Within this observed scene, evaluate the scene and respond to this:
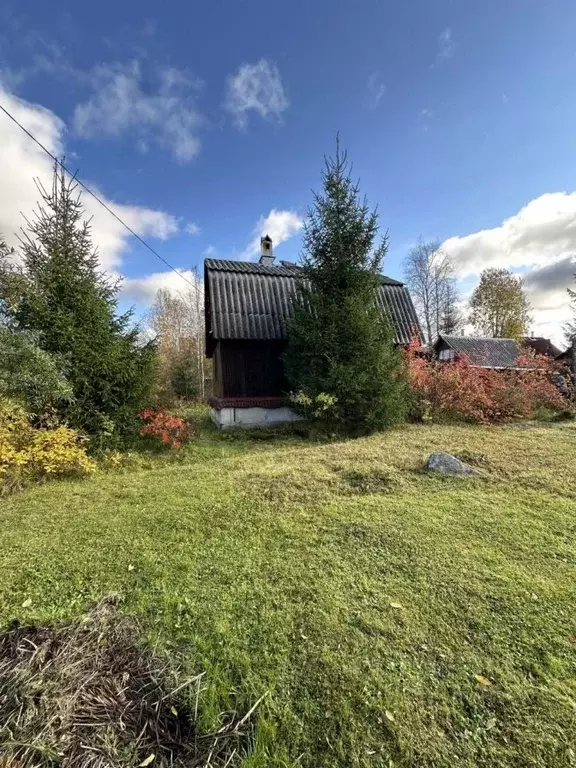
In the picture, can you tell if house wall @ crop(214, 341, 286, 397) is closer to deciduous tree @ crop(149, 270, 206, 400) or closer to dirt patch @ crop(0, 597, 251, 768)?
deciduous tree @ crop(149, 270, 206, 400)

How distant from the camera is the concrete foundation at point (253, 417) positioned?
379 inches

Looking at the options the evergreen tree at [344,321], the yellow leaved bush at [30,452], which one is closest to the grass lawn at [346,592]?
the yellow leaved bush at [30,452]

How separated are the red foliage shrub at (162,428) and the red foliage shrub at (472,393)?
6.29 meters

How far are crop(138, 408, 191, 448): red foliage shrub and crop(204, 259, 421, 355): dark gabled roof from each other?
9.94ft

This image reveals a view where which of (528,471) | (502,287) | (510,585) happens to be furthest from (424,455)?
(502,287)

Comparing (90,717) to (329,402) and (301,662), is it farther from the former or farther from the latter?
(329,402)

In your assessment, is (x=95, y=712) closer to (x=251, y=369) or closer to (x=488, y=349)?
(x=251, y=369)

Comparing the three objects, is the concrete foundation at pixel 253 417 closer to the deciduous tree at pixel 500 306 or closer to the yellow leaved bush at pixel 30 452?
the yellow leaved bush at pixel 30 452

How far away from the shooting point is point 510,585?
2682 millimetres

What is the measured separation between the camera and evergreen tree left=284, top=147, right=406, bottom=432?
8109 millimetres

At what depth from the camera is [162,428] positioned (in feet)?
23.7

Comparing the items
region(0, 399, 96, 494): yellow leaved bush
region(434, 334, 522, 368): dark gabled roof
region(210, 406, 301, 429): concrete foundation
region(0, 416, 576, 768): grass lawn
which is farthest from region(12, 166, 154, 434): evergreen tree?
region(434, 334, 522, 368): dark gabled roof

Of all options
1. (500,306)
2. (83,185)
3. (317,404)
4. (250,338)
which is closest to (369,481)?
(317,404)

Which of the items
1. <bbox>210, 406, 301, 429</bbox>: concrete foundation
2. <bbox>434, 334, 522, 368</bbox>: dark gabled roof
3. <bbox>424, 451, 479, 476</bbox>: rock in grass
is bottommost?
<bbox>424, 451, 479, 476</bbox>: rock in grass
